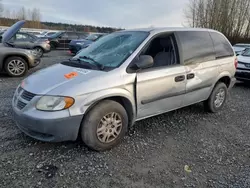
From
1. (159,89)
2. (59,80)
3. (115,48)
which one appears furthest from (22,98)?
(159,89)

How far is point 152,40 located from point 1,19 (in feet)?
136

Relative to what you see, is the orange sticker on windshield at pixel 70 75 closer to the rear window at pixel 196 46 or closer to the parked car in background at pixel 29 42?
the rear window at pixel 196 46

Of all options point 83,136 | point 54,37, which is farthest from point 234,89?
point 54,37

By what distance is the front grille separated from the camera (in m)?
3.00

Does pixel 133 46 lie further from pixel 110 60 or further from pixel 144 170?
pixel 144 170

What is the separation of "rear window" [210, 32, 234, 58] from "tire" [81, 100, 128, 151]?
2546mm

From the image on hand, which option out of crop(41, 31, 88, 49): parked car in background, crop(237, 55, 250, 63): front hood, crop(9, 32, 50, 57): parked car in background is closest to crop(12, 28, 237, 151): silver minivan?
crop(237, 55, 250, 63): front hood

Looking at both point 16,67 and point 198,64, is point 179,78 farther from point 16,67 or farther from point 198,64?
point 16,67

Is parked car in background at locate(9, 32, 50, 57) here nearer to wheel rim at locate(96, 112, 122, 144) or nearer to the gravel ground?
the gravel ground

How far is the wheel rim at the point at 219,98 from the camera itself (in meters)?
4.95

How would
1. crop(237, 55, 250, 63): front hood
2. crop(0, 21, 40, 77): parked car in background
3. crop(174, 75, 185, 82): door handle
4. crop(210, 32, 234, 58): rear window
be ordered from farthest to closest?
crop(237, 55, 250, 63): front hood, crop(0, 21, 40, 77): parked car in background, crop(210, 32, 234, 58): rear window, crop(174, 75, 185, 82): door handle

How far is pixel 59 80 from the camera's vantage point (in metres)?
3.10

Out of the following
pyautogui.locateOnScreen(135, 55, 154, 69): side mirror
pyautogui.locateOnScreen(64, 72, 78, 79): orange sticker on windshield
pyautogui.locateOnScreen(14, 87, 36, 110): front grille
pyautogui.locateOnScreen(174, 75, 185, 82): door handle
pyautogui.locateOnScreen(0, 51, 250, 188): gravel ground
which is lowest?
pyautogui.locateOnScreen(0, 51, 250, 188): gravel ground

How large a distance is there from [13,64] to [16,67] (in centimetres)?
13
